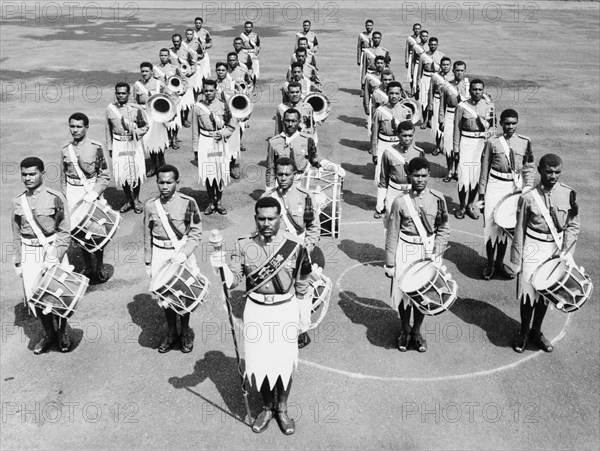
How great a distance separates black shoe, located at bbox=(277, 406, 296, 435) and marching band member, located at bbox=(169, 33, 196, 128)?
39.9ft

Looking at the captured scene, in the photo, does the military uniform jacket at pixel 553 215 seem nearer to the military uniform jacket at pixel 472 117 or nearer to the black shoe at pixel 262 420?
the black shoe at pixel 262 420

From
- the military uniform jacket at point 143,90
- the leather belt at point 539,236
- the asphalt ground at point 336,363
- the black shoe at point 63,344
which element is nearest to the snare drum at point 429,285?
the asphalt ground at point 336,363

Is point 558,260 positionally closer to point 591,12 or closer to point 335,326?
point 335,326

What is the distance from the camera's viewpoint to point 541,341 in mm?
8391

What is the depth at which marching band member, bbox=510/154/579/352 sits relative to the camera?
310 inches

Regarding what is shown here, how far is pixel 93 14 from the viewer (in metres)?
45.9

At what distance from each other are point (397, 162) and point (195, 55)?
13199 millimetres

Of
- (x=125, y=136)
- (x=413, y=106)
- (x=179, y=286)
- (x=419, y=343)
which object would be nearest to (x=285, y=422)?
(x=179, y=286)

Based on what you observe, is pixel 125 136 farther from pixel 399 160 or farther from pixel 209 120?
pixel 399 160

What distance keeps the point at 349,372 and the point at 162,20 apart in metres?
38.7

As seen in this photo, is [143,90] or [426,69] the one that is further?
[426,69]

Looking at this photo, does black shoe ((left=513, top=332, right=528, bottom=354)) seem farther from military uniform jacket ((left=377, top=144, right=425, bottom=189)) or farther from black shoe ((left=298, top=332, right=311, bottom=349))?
military uniform jacket ((left=377, top=144, right=425, bottom=189))

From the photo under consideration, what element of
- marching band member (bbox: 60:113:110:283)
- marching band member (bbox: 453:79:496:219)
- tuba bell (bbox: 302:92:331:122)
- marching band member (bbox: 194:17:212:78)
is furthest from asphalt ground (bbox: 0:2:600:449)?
marching band member (bbox: 194:17:212:78)

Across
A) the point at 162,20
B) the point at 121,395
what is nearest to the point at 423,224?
the point at 121,395
